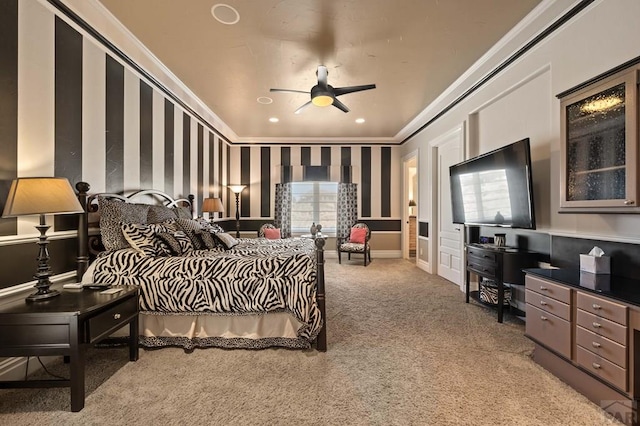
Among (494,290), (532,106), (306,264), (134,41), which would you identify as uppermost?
(134,41)

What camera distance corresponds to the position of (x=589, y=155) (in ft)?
7.02

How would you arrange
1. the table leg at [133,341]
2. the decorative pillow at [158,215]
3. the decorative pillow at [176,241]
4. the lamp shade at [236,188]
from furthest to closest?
the lamp shade at [236,188]
the decorative pillow at [158,215]
the decorative pillow at [176,241]
the table leg at [133,341]

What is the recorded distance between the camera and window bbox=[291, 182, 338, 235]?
731 centimetres

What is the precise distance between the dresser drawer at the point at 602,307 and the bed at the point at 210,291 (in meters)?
1.78

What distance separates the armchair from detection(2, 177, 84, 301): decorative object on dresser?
5017mm

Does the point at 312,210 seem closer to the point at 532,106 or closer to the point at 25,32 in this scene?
the point at 532,106

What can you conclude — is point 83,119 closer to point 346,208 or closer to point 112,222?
point 112,222

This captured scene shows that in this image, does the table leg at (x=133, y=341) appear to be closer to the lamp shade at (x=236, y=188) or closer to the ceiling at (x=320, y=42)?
the ceiling at (x=320, y=42)

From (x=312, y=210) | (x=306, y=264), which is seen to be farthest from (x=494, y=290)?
(x=312, y=210)

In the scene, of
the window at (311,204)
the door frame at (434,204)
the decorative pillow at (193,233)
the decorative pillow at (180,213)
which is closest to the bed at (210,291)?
the decorative pillow at (193,233)

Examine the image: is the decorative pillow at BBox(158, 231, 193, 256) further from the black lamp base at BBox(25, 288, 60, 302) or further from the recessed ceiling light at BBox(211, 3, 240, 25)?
the recessed ceiling light at BBox(211, 3, 240, 25)

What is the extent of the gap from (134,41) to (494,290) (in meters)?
4.75

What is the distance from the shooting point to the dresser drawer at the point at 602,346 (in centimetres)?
165

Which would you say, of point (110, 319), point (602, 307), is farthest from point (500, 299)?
point (110, 319)
